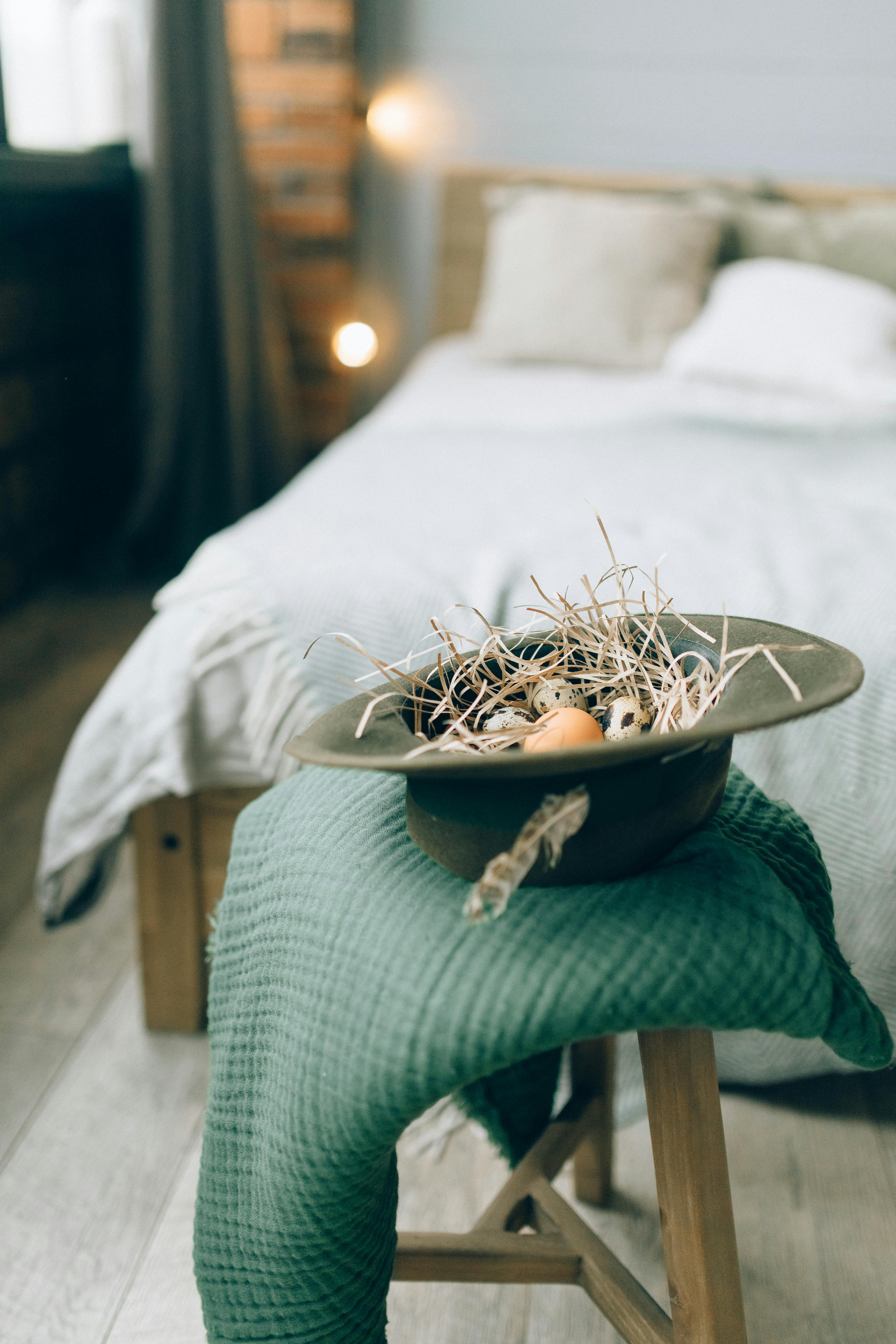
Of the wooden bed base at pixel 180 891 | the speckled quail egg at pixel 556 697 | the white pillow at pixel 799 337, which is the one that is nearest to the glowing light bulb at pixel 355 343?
the white pillow at pixel 799 337

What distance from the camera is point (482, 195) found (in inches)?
107

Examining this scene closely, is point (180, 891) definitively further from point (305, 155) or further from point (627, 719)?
point (305, 155)

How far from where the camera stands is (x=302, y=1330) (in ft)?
2.14

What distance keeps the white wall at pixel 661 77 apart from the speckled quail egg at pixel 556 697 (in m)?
2.42

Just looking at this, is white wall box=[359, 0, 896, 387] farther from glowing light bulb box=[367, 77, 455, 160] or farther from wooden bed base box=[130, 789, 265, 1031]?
wooden bed base box=[130, 789, 265, 1031]

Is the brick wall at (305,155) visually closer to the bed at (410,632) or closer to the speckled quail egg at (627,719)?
the bed at (410,632)

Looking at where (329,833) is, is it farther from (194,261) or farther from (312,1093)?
(194,261)

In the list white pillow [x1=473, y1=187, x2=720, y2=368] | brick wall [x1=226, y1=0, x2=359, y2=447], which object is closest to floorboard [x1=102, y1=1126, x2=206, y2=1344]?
white pillow [x1=473, y1=187, x2=720, y2=368]

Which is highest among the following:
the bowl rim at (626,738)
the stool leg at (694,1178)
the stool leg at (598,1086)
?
the bowl rim at (626,738)

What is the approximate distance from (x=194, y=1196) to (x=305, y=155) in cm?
249

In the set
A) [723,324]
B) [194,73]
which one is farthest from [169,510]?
[723,324]

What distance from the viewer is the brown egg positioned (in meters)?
0.60

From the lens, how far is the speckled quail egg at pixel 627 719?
0.62m

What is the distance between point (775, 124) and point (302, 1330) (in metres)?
2.75
